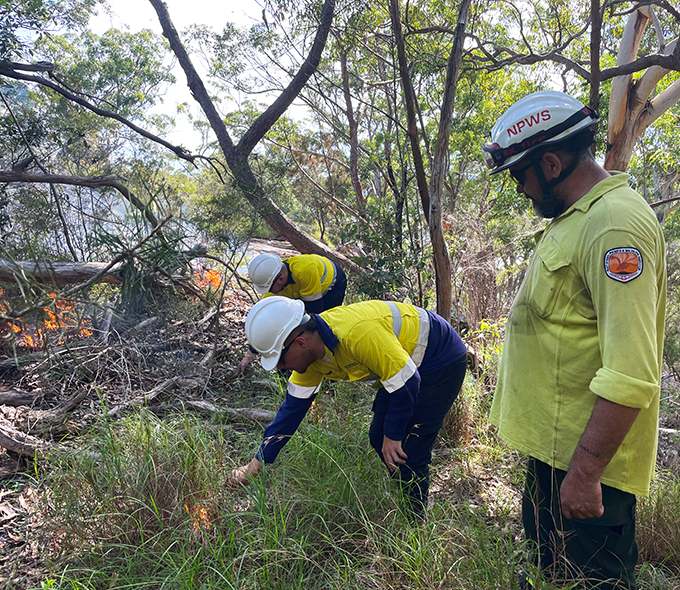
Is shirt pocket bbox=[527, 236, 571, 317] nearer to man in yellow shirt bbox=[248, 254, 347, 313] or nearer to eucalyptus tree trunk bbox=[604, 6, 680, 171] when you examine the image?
man in yellow shirt bbox=[248, 254, 347, 313]

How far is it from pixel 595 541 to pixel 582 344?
723 millimetres

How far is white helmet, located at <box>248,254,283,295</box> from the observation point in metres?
4.51

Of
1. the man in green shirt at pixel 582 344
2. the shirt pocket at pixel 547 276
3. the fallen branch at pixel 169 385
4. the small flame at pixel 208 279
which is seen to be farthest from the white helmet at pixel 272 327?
the small flame at pixel 208 279

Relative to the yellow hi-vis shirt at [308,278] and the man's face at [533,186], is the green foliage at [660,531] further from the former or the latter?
the yellow hi-vis shirt at [308,278]

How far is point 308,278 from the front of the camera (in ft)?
15.4

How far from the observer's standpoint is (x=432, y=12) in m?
6.70

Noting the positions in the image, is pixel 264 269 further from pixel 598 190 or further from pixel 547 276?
pixel 598 190

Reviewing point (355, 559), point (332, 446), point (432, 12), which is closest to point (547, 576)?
point (355, 559)

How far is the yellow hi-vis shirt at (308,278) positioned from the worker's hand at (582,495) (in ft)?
11.4

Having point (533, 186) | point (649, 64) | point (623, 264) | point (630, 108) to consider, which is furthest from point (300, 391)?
point (630, 108)

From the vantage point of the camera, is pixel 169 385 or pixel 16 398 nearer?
pixel 16 398

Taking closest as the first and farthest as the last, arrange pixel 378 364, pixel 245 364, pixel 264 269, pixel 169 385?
pixel 378 364
pixel 169 385
pixel 264 269
pixel 245 364

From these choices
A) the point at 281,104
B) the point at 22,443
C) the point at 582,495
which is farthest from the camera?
the point at 281,104

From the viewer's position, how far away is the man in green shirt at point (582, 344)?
4.23 feet
